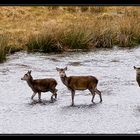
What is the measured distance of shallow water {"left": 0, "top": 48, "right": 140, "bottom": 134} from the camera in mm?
6344

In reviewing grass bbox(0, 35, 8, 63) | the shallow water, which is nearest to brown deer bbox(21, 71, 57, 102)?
the shallow water

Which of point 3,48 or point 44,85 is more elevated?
point 44,85

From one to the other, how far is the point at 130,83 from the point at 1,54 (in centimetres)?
348

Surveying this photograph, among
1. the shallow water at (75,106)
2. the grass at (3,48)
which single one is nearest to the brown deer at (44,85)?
the shallow water at (75,106)

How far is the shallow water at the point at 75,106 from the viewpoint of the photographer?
634 cm

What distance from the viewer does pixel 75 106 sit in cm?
729

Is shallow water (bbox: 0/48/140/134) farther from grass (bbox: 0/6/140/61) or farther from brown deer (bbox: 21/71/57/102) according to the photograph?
grass (bbox: 0/6/140/61)

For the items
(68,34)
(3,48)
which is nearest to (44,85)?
(3,48)

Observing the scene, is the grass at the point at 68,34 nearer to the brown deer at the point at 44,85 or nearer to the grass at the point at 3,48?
the grass at the point at 3,48

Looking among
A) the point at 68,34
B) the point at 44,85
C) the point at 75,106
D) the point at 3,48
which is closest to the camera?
the point at 75,106

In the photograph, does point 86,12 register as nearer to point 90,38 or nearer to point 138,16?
point 138,16

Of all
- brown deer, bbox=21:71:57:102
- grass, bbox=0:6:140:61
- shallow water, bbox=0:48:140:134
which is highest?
brown deer, bbox=21:71:57:102

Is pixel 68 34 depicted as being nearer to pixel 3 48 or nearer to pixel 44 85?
pixel 3 48
